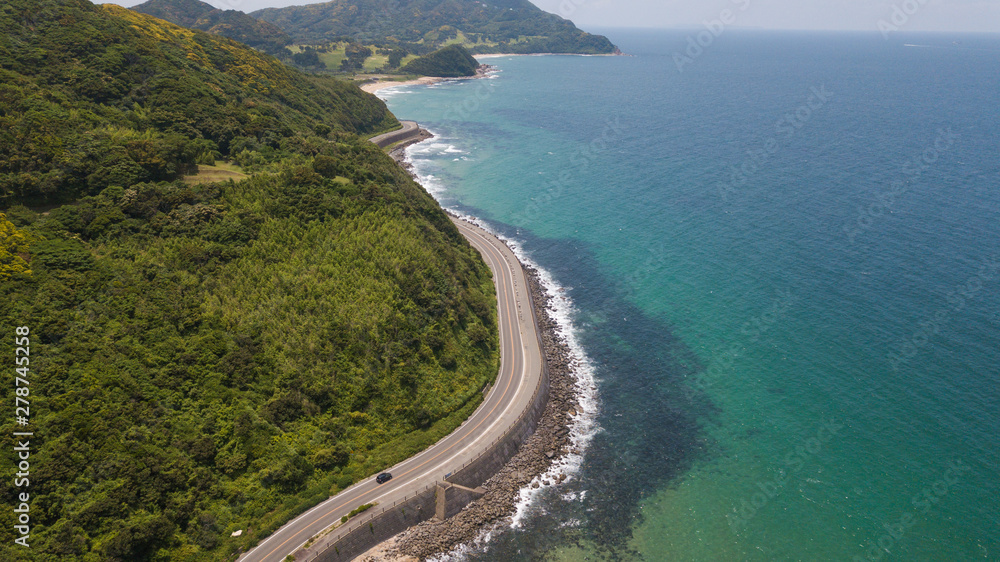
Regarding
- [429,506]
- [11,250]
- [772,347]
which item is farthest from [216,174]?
[772,347]

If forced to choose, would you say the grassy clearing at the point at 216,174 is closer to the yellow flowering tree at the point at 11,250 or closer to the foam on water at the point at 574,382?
the yellow flowering tree at the point at 11,250

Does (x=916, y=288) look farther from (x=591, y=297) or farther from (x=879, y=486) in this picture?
(x=591, y=297)

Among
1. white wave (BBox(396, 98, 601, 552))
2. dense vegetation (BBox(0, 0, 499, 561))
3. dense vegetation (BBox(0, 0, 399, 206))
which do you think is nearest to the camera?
dense vegetation (BBox(0, 0, 499, 561))

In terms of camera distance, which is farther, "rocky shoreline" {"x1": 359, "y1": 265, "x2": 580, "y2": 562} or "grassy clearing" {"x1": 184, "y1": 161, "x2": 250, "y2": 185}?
"grassy clearing" {"x1": 184, "y1": 161, "x2": 250, "y2": 185}

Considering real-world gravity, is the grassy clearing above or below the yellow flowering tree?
above
